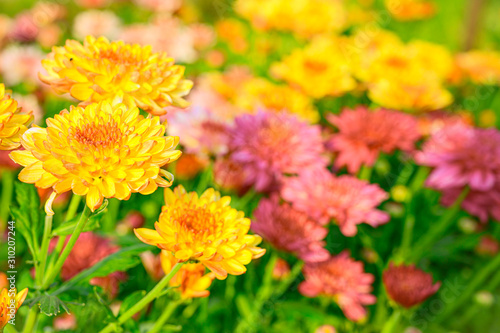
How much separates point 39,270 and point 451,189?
1132 mm

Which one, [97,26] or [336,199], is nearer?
[336,199]

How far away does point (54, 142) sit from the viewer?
0.61 m

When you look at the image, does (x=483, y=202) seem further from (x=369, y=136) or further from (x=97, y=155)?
(x=97, y=155)

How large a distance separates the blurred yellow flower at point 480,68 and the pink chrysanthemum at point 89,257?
6.43ft

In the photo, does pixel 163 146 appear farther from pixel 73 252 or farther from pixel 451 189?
pixel 451 189

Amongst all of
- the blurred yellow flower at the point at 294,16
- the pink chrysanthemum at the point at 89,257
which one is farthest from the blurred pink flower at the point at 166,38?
the pink chrysanthemum at the point at 89,257

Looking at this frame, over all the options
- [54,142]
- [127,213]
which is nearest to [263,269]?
[127,213]

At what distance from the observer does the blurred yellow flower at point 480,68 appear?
232 centimetres

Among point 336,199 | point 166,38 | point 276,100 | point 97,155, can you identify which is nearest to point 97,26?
point 166,38

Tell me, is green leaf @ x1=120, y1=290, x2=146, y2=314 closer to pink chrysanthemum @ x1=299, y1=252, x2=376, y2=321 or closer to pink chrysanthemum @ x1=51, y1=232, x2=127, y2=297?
pink chrysanthemum @ x1=51, y1=232, x2=127, y2=297

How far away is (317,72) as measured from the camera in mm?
1708

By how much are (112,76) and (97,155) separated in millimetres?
161

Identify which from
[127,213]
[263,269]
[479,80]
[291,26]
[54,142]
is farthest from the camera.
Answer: [479,80]

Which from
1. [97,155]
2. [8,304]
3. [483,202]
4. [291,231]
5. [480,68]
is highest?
[97,155]
